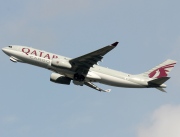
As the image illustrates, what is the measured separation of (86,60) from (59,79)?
9.11m

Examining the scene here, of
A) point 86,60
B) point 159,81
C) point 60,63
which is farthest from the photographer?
point 159,81

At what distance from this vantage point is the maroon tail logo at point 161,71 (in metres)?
85.4

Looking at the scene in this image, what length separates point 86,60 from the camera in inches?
3095

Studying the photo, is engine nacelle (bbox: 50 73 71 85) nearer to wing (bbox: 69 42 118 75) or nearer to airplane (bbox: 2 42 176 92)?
airplane (bbox: 2 42 176 92)

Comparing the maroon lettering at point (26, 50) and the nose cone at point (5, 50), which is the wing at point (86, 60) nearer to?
the maroon lettering at point (26, 50)

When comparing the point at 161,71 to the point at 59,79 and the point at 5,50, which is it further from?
the point at 5,50

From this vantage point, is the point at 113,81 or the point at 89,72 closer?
the point at 113,81

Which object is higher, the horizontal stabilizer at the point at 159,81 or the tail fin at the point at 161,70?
the tail fin at the point at 161,70

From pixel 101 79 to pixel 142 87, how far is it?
7.19 m

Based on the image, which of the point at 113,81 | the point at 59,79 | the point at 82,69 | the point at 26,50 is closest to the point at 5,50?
the point at 26,50

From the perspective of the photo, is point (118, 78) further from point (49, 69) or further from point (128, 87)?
point (49, 69)

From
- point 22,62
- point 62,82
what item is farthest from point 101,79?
point 22,62

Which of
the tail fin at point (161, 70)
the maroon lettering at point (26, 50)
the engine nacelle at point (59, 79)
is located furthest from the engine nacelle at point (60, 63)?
the tail fin at point (161, 70)

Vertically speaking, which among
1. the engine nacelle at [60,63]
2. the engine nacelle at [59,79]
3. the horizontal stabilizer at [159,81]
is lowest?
the horizontal stabilizer at [159,81]
